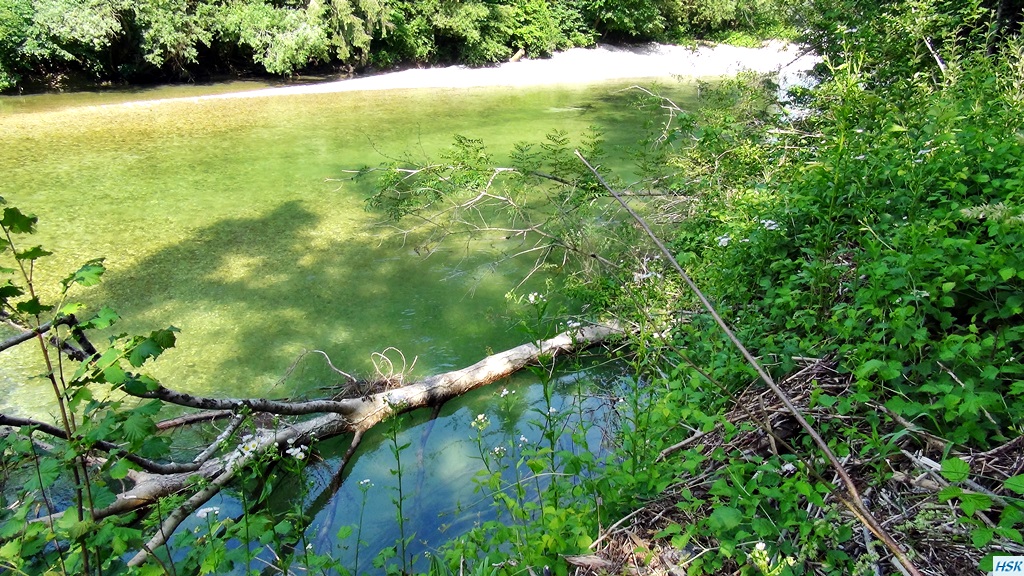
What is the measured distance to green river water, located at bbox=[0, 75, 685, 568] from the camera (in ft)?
11.1

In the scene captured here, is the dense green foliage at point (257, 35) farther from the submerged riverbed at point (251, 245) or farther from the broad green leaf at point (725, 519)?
the broad green leaf at point (725, 519)

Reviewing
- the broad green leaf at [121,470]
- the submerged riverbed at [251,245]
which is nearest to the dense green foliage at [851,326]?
the broad green leaf at [121,470]

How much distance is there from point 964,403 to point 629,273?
219 centimetres

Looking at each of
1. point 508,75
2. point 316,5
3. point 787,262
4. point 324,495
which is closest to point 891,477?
point 787,262

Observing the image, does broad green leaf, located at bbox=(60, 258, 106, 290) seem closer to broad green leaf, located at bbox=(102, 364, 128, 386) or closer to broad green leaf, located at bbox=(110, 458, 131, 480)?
broad green leaf, located at bbox=(102, 364, 128, 386)

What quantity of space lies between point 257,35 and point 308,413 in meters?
14.6

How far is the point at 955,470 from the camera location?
4.50ft

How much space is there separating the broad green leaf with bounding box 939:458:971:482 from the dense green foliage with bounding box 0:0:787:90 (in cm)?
751

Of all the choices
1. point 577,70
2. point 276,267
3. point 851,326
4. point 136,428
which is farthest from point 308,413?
point 577,70

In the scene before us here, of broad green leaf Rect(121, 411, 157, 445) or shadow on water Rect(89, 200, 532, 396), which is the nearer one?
broad green leaf Rect(121, 411, 157, 445)

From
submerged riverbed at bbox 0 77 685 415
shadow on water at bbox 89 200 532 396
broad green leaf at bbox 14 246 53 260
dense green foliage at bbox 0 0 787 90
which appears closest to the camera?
broad green leaf at bbox 14 246 53 260

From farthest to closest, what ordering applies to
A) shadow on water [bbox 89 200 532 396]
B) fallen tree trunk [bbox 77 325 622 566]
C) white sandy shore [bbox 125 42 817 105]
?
1. white sandy shore [bbox 125 42 817 105]
2. shadow on water [bbox 89 200 532 396]
3. fallen tree trunk [bbox 77 325 622 566]

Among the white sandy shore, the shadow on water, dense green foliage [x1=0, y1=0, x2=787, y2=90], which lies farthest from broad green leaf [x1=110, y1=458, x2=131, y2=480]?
the white sandy shore

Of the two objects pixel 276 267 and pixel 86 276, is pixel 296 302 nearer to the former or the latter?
pixel 276 267
